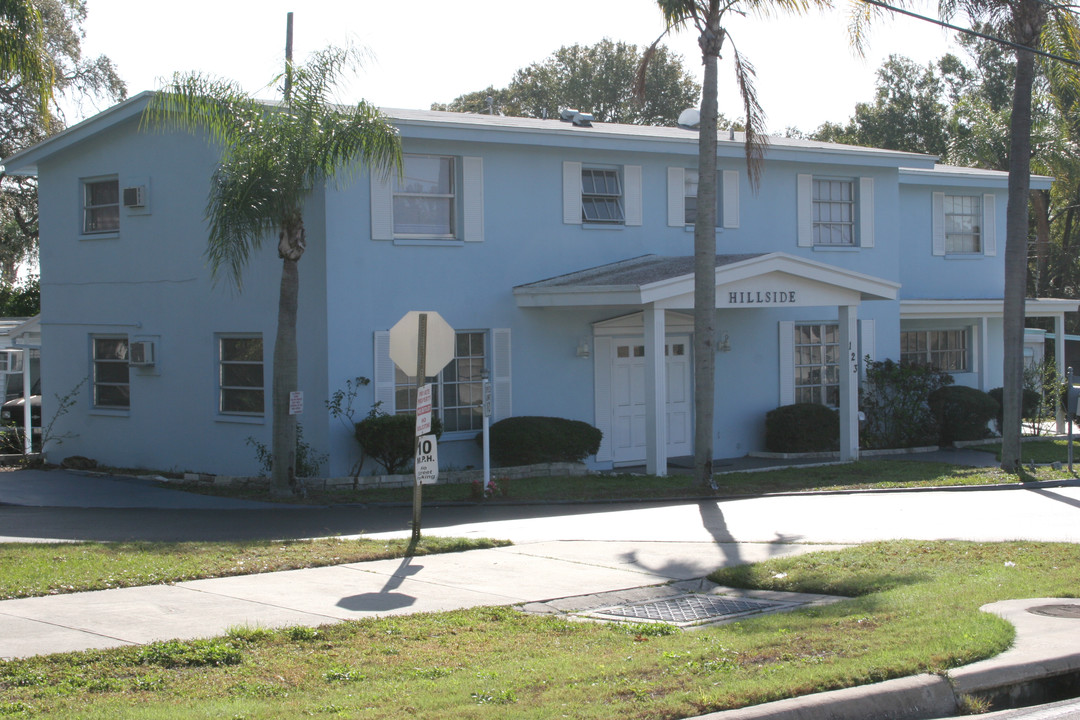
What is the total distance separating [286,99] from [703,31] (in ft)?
20.5

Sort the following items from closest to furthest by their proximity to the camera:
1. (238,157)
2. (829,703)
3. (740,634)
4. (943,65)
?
(829,703), (740,634), (238,157), (943,65)

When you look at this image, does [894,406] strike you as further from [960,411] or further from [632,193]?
[632,193]

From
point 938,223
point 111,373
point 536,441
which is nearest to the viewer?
point 536,441

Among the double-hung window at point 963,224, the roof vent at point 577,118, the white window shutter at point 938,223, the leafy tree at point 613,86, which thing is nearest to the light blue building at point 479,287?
the roof vent at point 577,118

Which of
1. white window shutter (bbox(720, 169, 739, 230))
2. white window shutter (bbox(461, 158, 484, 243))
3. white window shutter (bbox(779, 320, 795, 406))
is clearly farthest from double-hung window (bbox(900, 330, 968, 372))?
white window shutter (bbox(461, 158, 484, 243))

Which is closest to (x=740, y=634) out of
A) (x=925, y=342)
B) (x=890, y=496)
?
(x=890, y=496)

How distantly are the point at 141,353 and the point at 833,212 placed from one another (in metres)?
13.8

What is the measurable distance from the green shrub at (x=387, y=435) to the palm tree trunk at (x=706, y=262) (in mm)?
4135

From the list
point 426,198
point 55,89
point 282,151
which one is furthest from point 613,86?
point 282,151

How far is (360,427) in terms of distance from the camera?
56.8 ft

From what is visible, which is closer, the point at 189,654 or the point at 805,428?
the point at 189,654

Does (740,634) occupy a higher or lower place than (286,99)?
lower

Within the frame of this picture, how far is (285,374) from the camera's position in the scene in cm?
1609

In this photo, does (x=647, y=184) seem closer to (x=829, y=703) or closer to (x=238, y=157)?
(x=238, y=157)
